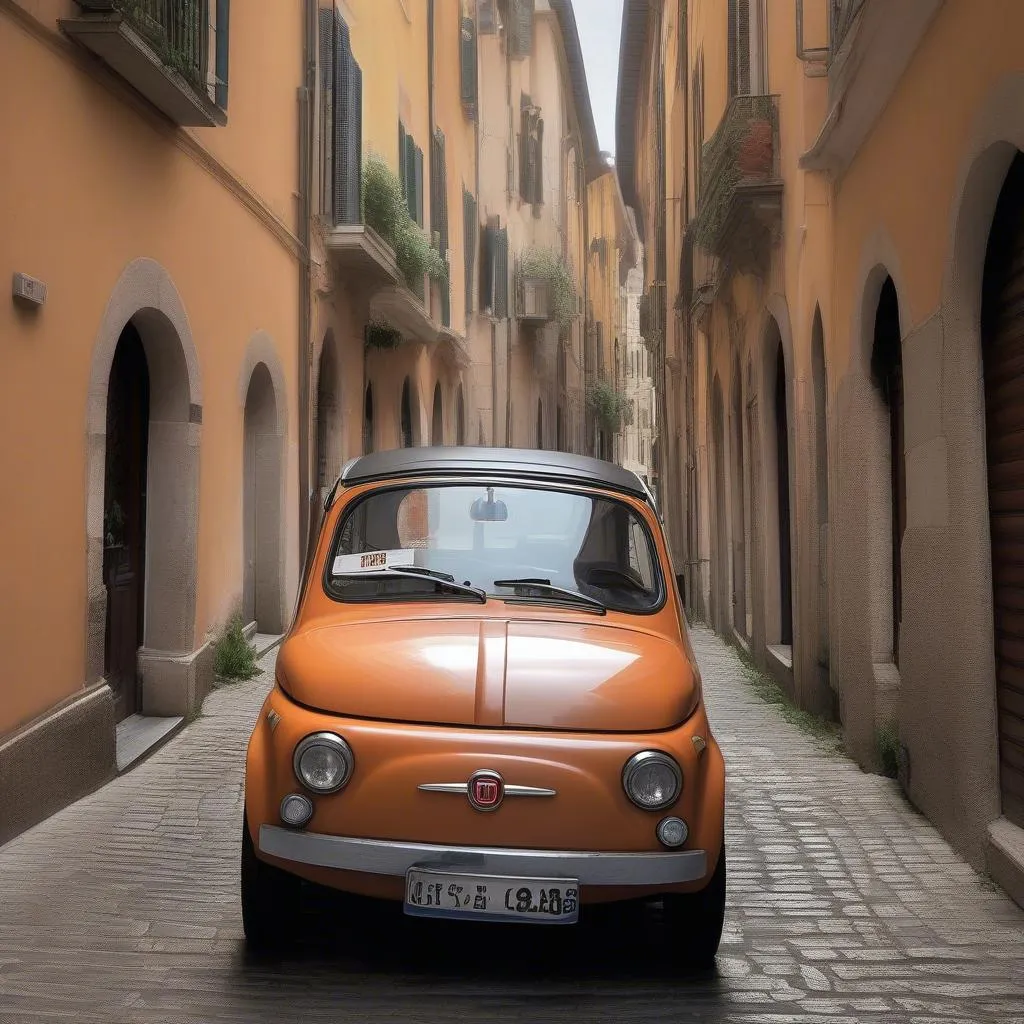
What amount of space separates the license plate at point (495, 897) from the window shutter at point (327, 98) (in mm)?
10639

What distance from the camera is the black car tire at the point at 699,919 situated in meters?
4.25

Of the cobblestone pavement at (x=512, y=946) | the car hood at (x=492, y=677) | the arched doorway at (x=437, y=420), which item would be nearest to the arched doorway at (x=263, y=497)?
the cobblestone pavement at (x=512, y=946)

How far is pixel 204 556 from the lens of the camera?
32.3 ft

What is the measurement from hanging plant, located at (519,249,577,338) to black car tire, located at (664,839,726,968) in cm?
2338

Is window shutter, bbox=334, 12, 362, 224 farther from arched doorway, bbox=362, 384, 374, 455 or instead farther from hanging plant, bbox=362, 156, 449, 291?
arched doorway, bbox=362, 384, 374, 455

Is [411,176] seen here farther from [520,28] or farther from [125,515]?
[520,28]

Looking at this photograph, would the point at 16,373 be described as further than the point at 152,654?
No

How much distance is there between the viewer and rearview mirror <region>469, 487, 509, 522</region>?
507cm

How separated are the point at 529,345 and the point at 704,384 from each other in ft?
36.8

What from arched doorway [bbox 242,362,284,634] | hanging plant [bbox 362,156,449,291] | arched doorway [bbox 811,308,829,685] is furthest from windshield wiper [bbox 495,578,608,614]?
hanging plant [bbox 362,156,449,291]

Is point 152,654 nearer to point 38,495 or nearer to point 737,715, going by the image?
point 38,495

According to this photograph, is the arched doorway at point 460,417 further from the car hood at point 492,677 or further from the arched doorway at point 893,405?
the car hood at point 492,677

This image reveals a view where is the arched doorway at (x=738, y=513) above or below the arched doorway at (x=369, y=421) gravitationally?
below

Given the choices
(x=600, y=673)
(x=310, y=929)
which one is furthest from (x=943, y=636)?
(x=310, y=929)
